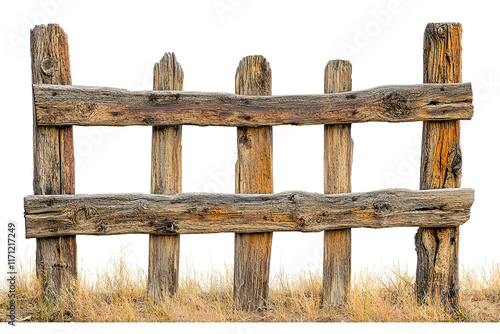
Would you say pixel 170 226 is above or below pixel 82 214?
below

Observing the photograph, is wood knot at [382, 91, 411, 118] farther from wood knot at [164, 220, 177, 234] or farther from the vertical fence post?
the vertical fence post

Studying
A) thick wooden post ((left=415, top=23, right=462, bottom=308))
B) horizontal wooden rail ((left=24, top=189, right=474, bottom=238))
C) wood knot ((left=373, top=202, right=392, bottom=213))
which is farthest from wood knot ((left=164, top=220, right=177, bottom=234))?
thick wooden post ((left=415, top=23, right=462, bottom=308))

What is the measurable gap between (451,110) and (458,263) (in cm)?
158

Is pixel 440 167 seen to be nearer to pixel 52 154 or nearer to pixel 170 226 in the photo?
pixel 170 226

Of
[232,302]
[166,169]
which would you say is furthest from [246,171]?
[232,302]

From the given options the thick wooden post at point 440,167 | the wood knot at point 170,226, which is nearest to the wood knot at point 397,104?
the thick wooden post at point 440,167

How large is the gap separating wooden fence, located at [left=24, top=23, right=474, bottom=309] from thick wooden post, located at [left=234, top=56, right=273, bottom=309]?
0.4 inches

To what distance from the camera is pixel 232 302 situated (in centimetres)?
573

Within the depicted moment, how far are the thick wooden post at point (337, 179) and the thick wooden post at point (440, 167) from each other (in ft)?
2.53

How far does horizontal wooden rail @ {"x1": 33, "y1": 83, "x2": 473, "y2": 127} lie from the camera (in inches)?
220

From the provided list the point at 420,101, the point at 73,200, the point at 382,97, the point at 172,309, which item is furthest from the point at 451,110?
the point at 73,200

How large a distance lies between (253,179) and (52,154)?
6.59 feet

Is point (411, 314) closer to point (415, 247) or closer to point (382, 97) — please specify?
point (415, 247)

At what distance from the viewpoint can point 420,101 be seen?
5.66 meters
